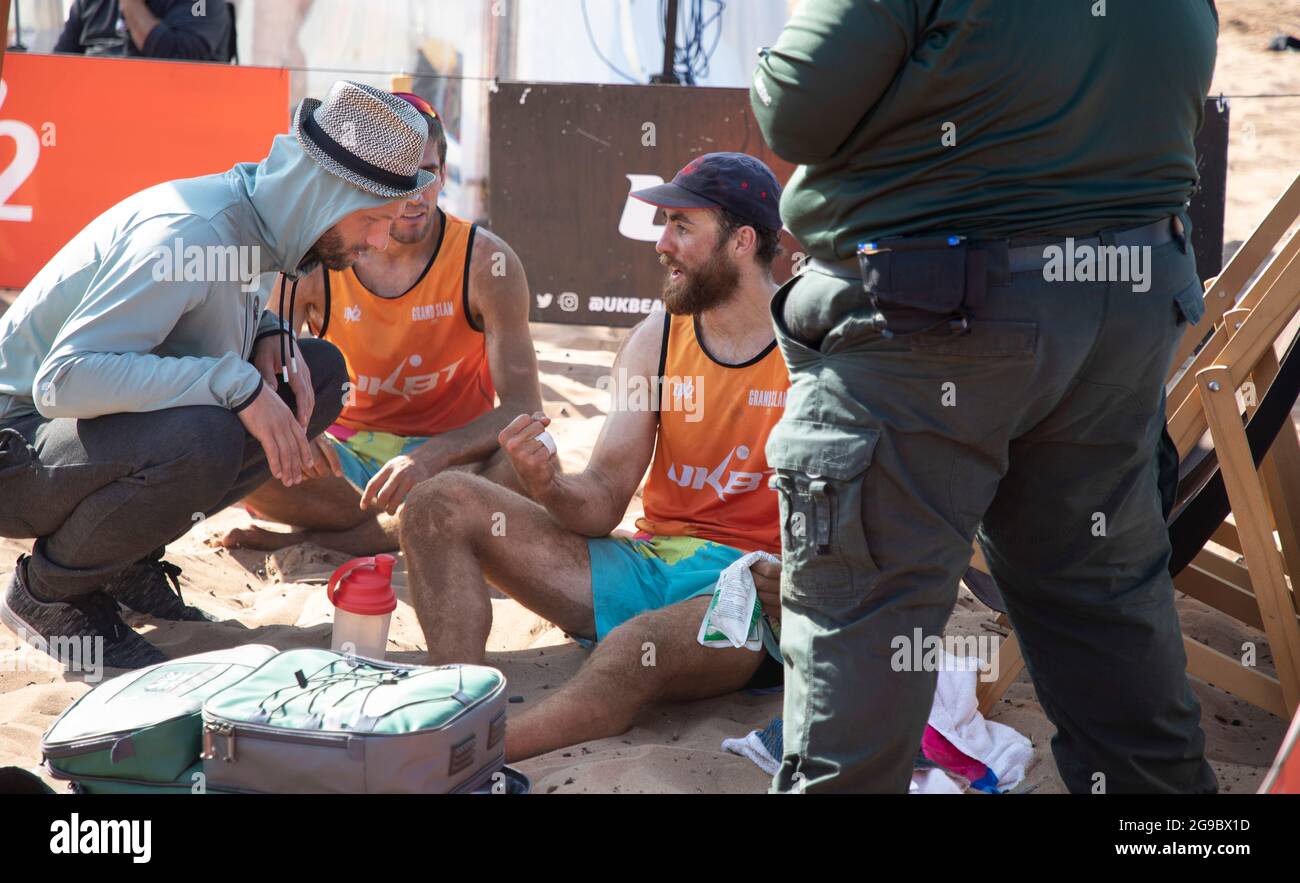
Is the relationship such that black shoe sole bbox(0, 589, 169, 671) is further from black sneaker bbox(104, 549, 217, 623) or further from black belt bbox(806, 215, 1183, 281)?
black belt bbox(806, 215, 1183, 281)

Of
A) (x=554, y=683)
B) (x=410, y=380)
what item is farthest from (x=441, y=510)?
(x=410, y=380)

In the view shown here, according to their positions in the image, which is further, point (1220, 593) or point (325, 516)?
point (325, 516)

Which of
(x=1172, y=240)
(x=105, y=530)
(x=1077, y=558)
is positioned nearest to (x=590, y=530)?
(x=105, y=530)

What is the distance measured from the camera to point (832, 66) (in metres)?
1.84

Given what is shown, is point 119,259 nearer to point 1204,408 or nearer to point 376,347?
point 376,347

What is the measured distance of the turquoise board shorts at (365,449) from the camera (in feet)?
13.8

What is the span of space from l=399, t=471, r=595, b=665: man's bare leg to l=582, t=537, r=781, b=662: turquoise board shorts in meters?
0.04

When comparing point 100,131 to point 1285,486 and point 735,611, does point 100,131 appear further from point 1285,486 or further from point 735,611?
point 1285,486

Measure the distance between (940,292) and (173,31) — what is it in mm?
6370

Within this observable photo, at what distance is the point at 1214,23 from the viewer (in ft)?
6.97

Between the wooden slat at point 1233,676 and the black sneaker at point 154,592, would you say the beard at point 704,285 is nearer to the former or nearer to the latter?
the wooden slat at point 1233,676

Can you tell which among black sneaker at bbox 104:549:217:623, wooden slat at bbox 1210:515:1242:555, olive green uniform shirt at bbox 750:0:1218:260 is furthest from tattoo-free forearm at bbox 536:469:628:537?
wooden slat at bbox 1210:515:1242:555

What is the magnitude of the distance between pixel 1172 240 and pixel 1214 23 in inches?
15.1
